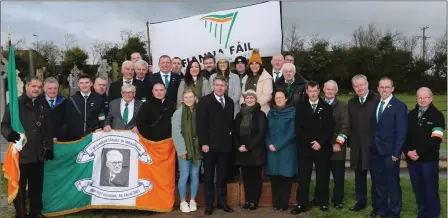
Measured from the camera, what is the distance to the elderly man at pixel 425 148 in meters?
5.38

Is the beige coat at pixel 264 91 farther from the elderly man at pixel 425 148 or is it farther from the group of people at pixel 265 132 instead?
the elderly man at pixel 425 148

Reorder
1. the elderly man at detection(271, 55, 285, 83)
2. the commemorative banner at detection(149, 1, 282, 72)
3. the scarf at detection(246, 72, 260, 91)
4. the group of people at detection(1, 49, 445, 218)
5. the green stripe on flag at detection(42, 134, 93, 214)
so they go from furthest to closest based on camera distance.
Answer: the commemorative banner at detection(149, 1, 282, 72)
the elderly man at detection(271, 55, 285, 83)
the scarf at detection(246, 72, 260, 91)
the green stripe on flag at detection(42, 134, 93, 214)
the group of people at detection(1, 49, 445, 218)

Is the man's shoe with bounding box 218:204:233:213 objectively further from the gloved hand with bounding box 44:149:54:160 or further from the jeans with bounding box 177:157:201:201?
the gloved hand with bounding box 44:149:54:160

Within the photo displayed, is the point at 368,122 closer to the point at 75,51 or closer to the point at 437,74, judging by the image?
the point at 437,74

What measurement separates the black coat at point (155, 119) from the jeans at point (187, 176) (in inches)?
18.8

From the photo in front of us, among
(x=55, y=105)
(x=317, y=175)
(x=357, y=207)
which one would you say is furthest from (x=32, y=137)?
(x=357, y=207)

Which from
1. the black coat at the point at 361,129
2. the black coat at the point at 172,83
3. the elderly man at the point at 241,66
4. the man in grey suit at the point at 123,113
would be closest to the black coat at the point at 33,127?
Answer: the man in grey suit at the point at 123,113

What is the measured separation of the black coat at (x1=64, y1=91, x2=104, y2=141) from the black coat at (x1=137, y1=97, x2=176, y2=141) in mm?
752

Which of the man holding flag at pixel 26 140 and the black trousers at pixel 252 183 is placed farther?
the black trousers at pixel 252 183

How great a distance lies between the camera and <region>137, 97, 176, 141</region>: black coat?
6051 millimetres

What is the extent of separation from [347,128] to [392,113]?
2.23ft

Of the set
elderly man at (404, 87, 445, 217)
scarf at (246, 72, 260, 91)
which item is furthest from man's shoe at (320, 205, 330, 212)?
scarf at (246, 72, 260, 91)

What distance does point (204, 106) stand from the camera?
233 inches

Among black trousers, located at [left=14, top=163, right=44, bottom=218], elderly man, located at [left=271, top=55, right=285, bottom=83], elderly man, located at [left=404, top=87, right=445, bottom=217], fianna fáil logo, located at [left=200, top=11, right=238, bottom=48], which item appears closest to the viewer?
elderly man, located at [left=404, top=87, right=445, bottom=217]
